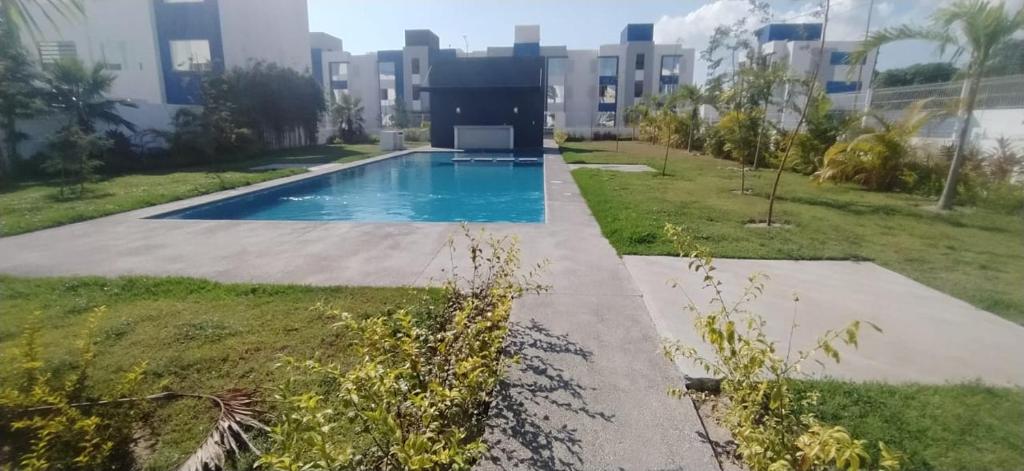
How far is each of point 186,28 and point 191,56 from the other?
1387mm

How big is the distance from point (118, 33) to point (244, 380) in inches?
1165

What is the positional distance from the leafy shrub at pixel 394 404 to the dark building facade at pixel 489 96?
2635 cm

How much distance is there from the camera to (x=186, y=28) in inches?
976

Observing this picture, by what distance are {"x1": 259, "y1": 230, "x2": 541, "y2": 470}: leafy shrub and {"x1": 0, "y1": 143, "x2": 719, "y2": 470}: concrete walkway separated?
36cm

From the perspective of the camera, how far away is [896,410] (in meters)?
2.83

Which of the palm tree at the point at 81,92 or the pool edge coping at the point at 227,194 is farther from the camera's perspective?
the palm tree at the point at 81,92

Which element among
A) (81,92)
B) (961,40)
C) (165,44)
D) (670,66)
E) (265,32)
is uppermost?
(670,66)

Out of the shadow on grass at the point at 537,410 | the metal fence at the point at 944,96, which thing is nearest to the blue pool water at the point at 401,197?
the shadow on grass at the point at 537,410

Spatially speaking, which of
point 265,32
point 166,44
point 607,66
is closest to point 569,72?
point 607,66

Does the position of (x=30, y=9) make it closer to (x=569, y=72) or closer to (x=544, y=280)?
(x=544, y=280)

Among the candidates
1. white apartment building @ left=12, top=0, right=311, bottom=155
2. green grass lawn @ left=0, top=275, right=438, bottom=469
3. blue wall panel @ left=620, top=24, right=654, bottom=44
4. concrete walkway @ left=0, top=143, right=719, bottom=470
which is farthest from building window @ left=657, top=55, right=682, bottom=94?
green grass lawn @ left=0, top=275, right=438, bottom=469

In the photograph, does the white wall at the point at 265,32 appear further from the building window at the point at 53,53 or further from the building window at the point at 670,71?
the building window at the point at 670,71

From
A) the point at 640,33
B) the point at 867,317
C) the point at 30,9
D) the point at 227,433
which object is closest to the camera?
the point at 227,433

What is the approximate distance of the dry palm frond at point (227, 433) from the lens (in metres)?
2.38
